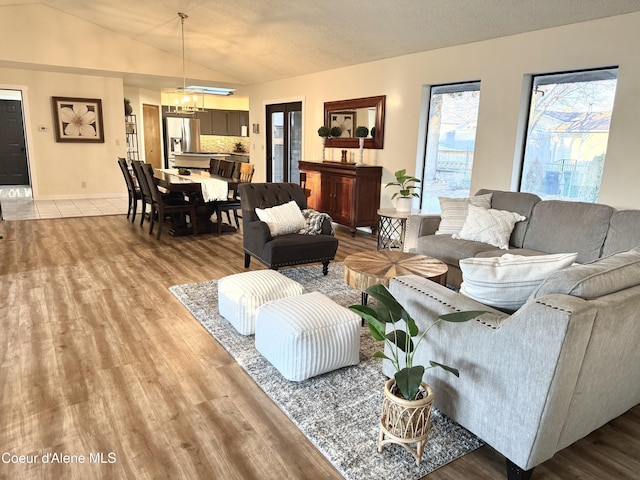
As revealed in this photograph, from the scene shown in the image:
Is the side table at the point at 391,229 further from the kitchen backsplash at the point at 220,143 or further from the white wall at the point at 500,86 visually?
the kitchen backsplash at the point at 220,143

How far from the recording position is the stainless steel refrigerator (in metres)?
12.5

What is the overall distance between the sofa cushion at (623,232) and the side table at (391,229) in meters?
1.99

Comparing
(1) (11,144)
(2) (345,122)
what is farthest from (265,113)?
(1) (11,144)

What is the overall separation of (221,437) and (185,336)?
3.87 ft

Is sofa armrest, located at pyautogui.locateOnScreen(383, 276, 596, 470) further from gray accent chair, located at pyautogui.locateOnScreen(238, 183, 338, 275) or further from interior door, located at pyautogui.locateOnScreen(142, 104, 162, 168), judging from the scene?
interior door, located at pyautogui.locateOnScreen(142, 104, 162, 168)

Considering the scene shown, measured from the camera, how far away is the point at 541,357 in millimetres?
1579

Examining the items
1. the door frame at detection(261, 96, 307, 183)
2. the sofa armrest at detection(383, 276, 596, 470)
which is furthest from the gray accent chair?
the door frame at detection(261, 96, 307, 183)

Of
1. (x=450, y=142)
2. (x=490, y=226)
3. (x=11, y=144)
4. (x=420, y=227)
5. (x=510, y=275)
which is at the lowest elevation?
(x=420, y=227)

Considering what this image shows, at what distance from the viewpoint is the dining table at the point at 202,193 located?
579cm

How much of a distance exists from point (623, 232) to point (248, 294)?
9.17 feet

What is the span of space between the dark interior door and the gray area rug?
428 inches

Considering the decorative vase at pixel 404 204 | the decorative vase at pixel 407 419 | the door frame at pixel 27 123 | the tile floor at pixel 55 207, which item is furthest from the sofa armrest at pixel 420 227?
the door frame at pixel 27 123

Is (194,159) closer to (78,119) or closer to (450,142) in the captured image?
(78,119)

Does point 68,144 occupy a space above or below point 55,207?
above
